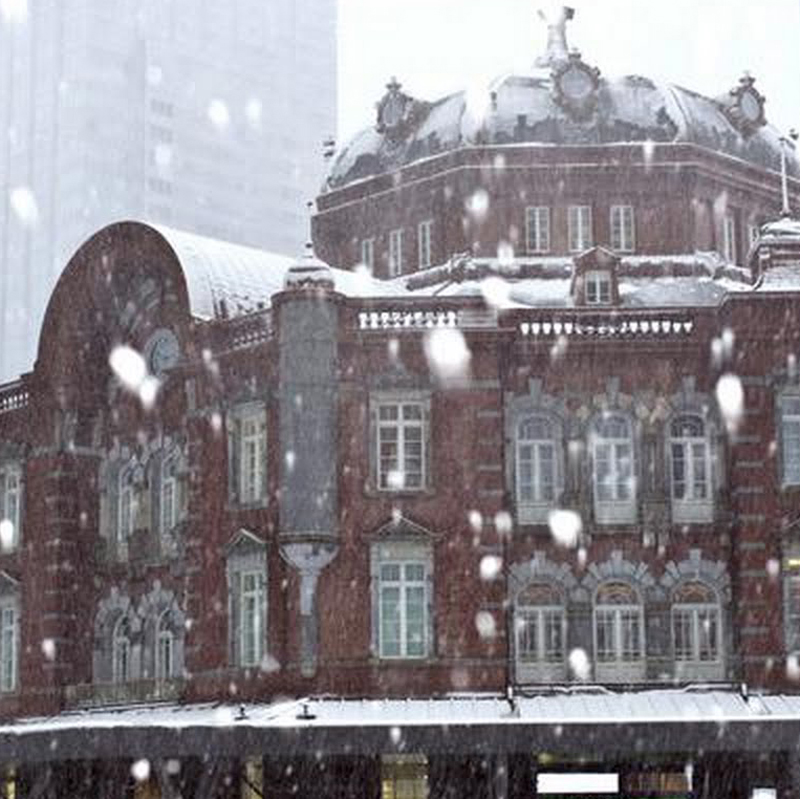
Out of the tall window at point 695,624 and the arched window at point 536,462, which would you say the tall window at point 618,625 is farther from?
the arched window at point 536,462

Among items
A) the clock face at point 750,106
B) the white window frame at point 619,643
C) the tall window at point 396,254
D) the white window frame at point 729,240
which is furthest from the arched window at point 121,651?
the clock face at point 750,106

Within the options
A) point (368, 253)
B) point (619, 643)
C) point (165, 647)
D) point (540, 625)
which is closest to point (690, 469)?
point (619, 643)

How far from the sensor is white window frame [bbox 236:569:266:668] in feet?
116

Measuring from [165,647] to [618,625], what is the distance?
9.95m

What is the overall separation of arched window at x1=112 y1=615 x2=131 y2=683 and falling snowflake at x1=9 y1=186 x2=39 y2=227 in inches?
3751

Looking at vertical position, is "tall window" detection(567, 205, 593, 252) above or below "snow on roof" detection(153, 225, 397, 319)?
above

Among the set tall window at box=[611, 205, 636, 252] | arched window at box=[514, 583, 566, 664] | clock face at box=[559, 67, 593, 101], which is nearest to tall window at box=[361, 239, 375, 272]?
clock face at box=[559, 67, 593, 101]

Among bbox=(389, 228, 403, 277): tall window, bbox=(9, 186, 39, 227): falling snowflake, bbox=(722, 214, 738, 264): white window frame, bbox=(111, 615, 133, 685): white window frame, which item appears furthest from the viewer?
bbox=(9, 186, 39, 227): falling snowflake

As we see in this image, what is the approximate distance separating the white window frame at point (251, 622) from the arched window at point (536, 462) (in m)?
5.34

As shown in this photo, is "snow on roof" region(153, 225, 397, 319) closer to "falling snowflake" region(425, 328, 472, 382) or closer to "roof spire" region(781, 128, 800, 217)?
"falling snowflake" region(425, 328, 472, 382)

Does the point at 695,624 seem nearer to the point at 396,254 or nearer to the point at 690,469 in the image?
the point at 690,469

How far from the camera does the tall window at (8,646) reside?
41.8 m

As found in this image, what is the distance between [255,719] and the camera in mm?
32500

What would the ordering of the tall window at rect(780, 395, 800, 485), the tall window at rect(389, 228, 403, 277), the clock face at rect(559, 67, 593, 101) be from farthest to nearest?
the tall window at rect(389, 228, 403, 277) < the clock face at rect(559, 67, 593, 101) < the tall window at rect(780, 395, 800, 485)
